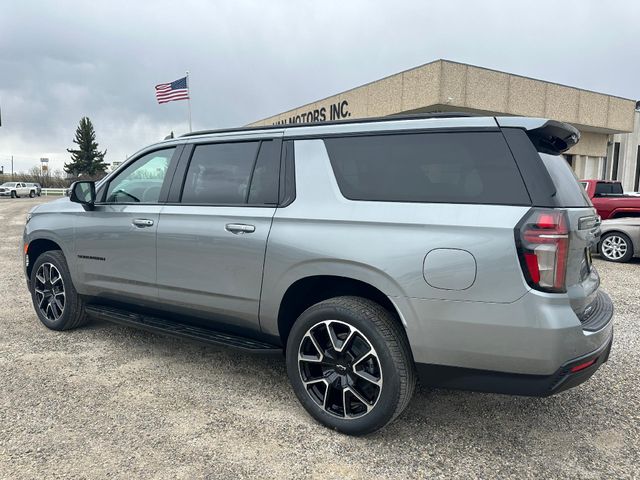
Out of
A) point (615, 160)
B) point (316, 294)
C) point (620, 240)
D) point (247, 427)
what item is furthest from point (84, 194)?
point (615, 160)

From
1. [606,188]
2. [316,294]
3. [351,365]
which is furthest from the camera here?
[606,188]

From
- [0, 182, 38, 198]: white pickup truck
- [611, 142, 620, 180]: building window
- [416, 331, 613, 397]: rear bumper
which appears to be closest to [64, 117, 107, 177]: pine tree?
[0, 182, 38, 198]: white pickup truck

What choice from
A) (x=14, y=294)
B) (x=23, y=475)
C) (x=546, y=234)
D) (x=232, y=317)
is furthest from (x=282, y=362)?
(x=14, y=294)

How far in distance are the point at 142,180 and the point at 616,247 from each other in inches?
369

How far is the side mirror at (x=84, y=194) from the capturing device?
413 cm

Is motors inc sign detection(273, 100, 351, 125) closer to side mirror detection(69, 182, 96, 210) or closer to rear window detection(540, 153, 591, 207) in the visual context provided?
side mirror detection(69, 182, 96, 210)

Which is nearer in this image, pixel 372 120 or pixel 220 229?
pixel 372 120

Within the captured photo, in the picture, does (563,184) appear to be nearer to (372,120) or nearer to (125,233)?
(372,120)

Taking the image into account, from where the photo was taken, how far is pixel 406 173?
8.77 ft

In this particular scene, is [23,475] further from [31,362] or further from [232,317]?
[31,362]

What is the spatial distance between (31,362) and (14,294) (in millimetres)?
2956

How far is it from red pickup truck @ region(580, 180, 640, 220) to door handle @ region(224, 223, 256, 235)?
8982mm

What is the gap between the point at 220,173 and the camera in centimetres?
348

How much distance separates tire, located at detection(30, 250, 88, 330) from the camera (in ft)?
14.5
